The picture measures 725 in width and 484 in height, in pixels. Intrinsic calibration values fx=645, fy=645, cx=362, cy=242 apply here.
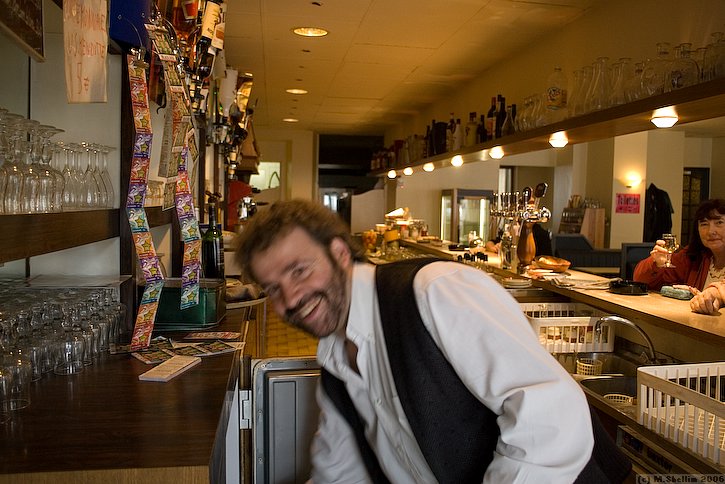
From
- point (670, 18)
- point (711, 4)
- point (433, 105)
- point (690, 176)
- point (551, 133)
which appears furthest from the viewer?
point (690, 176)

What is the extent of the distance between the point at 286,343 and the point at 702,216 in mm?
3685

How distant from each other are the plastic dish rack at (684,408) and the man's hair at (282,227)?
1.06 metres

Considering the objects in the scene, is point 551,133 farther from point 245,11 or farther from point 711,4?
point 245,11

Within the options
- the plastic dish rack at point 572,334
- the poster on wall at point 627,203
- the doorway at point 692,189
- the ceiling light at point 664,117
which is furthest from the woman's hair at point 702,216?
the doorway at point 692,189

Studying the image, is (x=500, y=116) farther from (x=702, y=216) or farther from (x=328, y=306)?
(x=328, y=306)

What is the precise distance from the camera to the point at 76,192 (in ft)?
6.04

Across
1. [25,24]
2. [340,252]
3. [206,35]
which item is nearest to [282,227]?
[340,252]

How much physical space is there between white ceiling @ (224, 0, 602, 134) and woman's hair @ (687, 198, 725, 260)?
144 cm

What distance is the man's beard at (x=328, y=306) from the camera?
1.33 metres

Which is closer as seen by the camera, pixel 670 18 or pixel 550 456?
pixel 550 456

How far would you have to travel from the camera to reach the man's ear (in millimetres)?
1385

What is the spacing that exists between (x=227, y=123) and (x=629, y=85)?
2733 millimetres

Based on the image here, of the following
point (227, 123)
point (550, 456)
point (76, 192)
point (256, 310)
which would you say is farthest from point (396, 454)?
point (227, 123)

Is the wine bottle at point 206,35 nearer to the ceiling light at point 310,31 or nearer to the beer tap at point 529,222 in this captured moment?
the ceiling light at point 310,31
